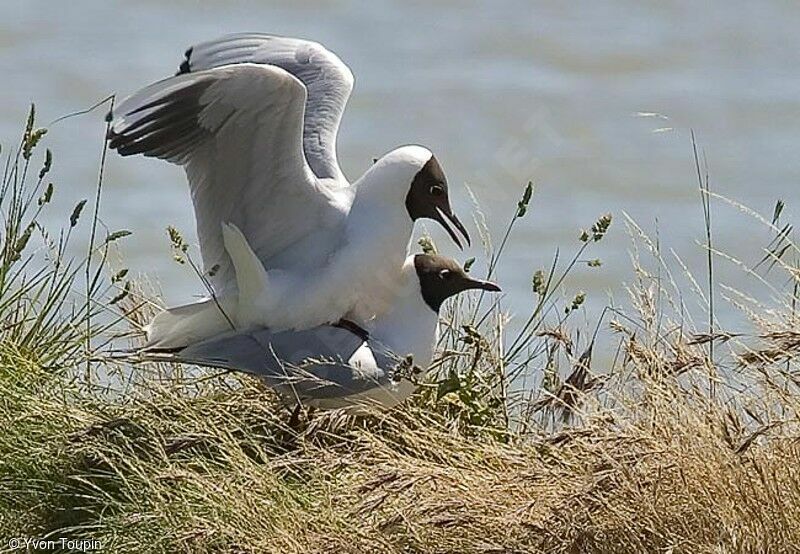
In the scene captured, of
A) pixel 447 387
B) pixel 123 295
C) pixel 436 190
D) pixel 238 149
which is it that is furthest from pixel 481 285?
pixel 123 295

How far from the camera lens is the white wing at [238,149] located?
4.13m

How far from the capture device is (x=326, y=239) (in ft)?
14.4

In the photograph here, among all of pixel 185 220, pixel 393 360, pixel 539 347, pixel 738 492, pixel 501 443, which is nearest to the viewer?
pixel 738 492

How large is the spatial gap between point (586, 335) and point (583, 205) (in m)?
2.78

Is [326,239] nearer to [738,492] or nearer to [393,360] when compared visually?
[393,360]

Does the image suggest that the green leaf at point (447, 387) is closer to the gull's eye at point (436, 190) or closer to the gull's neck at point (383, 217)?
the gull's neck at point (383, 217)

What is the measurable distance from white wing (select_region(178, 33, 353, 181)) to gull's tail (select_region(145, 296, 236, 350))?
19.4 inches

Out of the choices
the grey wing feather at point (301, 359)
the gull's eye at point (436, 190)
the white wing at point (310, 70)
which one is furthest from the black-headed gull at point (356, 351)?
the white wing at point (310, 70)

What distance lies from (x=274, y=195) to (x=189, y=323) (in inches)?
14.6

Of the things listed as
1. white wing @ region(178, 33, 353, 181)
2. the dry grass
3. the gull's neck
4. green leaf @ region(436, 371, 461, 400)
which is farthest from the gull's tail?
green leaf @ region(436, 371, 461, 400)

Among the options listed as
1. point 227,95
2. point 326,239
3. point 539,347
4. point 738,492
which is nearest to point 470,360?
point 539,347

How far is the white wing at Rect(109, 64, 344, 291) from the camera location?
4129mm

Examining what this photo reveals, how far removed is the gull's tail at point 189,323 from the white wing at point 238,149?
0.33 feet

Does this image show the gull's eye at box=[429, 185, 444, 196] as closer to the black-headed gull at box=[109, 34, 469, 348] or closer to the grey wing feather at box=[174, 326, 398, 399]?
the black-headed gull at box=[109, 34, 469, 348]
